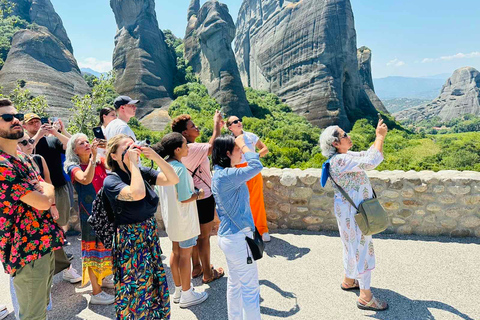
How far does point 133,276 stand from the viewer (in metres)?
2.54

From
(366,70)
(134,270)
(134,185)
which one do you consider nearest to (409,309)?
(134,270)

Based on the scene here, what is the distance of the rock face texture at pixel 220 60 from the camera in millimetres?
40844

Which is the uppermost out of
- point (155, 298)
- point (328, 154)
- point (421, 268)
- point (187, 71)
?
point (187, 71)

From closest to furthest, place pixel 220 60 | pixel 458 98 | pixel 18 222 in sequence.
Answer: pixel 18 222
pixel 220 60
pixel 458 98

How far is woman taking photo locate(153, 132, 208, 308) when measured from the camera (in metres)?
Result: 3.16

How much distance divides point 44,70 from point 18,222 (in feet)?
145

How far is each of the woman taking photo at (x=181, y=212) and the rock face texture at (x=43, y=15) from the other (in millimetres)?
57580

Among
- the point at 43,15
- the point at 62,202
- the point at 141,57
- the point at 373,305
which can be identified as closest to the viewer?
the point at 373,305

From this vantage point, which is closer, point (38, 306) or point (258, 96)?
point (38, 306)

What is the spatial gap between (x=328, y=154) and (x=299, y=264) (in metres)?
1.67

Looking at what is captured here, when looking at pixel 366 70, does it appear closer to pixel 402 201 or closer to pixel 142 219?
pixel 402 201

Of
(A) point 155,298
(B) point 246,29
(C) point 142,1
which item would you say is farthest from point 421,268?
(B) point 246,29

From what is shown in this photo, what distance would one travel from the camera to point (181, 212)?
3.28 m

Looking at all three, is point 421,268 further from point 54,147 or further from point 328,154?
point 54,147
